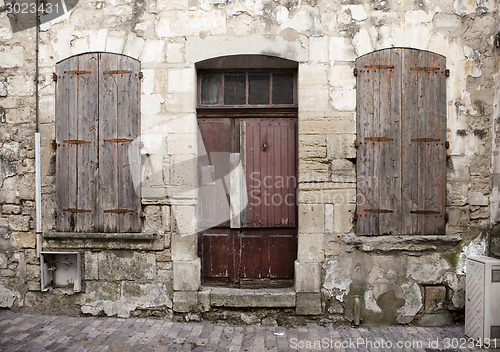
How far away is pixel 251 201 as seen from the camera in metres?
4.01

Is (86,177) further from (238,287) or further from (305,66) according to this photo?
(305,66)

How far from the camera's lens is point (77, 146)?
12.8 ft

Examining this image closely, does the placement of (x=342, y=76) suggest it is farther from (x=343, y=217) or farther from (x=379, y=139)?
(x=343, y=217)

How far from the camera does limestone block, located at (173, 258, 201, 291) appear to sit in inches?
150

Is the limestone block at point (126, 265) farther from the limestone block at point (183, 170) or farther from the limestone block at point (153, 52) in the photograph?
the limestone block at point (153, 52)

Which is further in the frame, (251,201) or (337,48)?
(251,201)

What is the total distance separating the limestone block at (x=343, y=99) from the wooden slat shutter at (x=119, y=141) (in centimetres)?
227

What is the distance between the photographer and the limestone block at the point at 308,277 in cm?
377

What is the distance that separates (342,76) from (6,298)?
4.76 m

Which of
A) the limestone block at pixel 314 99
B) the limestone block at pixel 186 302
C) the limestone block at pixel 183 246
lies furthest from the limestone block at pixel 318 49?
the limestone block at pixel 186 302

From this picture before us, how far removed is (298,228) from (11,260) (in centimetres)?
346

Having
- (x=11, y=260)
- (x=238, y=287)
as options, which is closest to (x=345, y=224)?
(x=238, y=287)

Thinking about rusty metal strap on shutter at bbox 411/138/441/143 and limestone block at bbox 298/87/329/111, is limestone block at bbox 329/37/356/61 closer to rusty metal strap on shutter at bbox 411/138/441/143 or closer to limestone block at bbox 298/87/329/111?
limestone block at bbox 298/87/329/111

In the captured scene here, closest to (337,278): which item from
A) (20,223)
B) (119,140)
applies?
(119,140)
